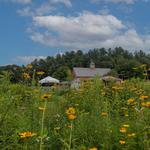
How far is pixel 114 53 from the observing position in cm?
10150

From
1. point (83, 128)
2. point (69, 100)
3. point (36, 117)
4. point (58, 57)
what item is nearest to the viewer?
point (83, 128)

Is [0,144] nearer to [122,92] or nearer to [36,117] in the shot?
[36,117]

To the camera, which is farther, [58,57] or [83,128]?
[58,57]

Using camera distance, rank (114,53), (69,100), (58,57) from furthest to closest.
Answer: (114,53)
(58,57)
(69,100)

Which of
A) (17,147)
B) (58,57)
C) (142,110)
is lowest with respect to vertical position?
(17,147)

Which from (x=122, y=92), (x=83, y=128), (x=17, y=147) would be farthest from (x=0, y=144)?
(x=122, y=92)

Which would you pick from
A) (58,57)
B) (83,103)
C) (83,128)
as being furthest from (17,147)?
(58,57)

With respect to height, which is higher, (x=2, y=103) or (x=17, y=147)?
(x=2, y=103)

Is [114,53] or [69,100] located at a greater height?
[114,53]

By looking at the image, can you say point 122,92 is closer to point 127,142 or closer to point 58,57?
point 127,142

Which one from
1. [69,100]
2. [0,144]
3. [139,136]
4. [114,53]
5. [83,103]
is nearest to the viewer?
[0,144]

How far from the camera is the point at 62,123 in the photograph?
4609 millimetres

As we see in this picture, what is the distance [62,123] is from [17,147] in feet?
3.89

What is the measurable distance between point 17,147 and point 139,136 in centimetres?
117
